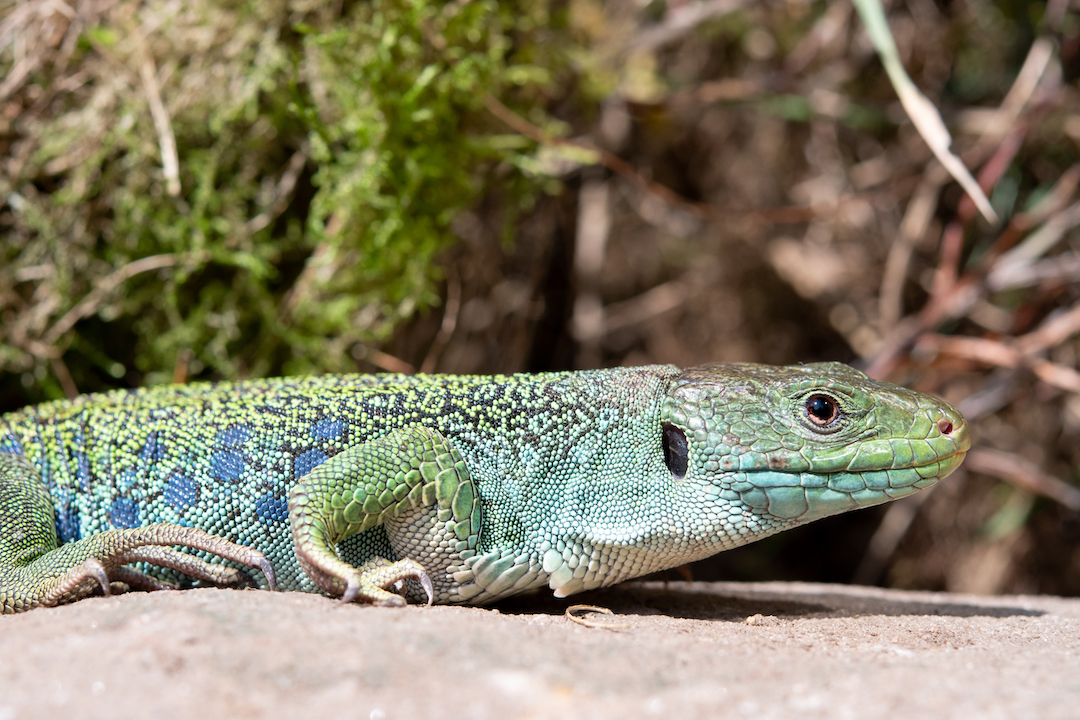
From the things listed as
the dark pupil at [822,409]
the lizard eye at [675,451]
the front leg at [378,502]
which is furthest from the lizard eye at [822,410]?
the front leg at [378,502]

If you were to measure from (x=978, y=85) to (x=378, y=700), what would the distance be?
700cm

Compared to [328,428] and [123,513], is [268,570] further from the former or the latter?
[123,513]

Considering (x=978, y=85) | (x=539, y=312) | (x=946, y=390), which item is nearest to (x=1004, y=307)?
(x=946, y=390)

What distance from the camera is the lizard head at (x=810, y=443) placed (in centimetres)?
280

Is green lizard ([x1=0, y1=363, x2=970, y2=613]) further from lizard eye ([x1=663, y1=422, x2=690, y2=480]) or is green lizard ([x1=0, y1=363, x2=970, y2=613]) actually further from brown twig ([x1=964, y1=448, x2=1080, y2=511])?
brown twig ([x1=964, y1=448, x2=1080, y2=511])

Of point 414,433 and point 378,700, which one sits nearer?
point 378,700

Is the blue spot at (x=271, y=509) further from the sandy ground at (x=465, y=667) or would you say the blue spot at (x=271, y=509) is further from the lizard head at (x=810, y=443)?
the lizard head at (x=810, y=443)

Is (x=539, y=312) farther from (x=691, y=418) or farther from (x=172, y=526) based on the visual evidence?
(x=172, y=526)

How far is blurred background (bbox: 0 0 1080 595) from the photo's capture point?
4.24 metres

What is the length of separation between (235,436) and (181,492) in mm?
275

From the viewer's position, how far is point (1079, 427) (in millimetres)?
6277

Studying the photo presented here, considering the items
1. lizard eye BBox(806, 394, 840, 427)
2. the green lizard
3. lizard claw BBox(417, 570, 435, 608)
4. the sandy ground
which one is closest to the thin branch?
the green lizard

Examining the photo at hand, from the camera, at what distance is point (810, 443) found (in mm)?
2840

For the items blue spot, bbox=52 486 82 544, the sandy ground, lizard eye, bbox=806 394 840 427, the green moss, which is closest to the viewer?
the sandy ground
